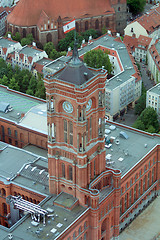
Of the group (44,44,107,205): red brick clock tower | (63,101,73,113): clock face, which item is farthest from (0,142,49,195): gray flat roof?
(63,101,73,113): clock face

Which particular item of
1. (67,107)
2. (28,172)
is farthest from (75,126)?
(28,172)

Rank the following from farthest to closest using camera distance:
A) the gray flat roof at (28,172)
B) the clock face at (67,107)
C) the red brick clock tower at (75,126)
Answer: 1. the gray flat roof at (28,172)
2. the clock face at (67,107)
3. the red brick clock tower at (75,126)

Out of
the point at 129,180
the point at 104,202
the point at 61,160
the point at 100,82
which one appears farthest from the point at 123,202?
the point at 100,82

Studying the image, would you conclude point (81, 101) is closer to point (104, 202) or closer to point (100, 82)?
point (100, 82)

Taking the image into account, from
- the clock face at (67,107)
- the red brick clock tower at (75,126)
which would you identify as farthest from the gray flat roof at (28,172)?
the clock face at (67,107)

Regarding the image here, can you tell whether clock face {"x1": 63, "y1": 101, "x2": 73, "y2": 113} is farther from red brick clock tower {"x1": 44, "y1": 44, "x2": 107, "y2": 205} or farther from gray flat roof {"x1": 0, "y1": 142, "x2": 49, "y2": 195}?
gray flat roof {"x1": 0, "y1": 142, "x2": 49, "y2": 195}

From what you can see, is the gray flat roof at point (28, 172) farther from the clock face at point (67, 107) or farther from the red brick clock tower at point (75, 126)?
the clock face at point (67, 107)

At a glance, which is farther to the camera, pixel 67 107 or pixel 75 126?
pixel 67 107

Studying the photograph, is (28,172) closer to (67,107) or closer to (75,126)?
(75,126)
